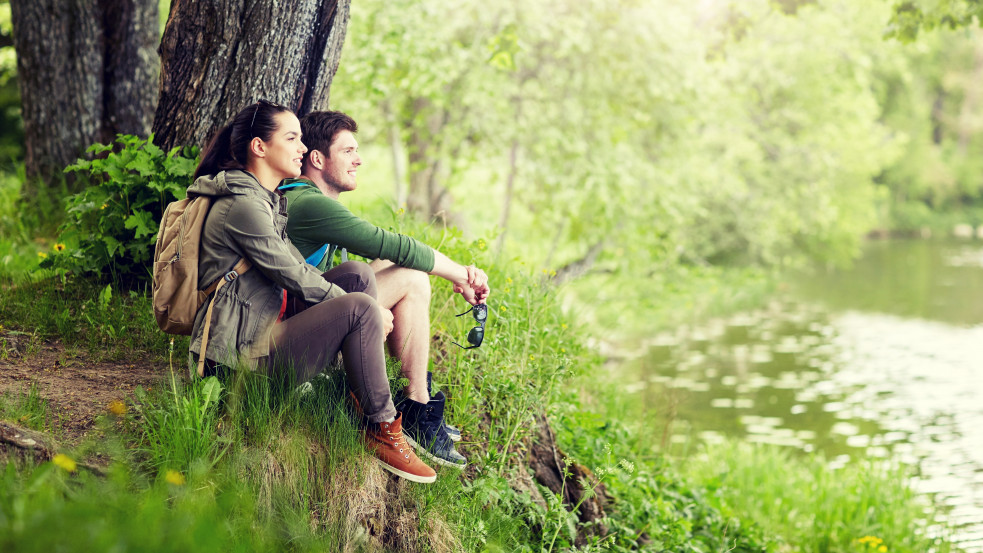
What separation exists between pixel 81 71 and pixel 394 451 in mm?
4797

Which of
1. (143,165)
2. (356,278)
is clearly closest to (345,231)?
(356,278)

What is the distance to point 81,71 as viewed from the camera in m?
6.30

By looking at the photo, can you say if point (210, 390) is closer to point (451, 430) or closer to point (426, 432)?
point (426, 432)

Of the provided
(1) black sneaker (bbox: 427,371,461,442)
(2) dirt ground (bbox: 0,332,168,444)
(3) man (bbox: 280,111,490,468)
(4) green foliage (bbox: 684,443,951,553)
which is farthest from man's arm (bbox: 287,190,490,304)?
(4) green foliage (bbox: 684,443,951,553)

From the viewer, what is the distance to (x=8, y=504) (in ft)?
6.92

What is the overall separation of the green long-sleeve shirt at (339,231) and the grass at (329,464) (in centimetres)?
48

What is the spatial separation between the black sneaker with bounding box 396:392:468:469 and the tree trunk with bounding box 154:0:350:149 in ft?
6.35

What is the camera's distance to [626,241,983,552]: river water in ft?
30.4

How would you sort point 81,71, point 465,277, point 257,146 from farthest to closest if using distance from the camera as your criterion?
point 81,71
point 465,277
point 257,146

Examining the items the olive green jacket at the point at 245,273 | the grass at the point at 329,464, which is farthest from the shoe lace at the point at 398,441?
the olive green jacket at the point at 245,273

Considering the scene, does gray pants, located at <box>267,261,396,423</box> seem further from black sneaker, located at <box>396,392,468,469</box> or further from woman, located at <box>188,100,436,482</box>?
black sneaker, located at <box>396,392,468,469</box>

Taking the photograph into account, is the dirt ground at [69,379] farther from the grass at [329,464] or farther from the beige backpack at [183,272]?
the beige backpack at [183,272]

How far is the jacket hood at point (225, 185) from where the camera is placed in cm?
304

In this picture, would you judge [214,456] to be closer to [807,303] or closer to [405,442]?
[405,442]
